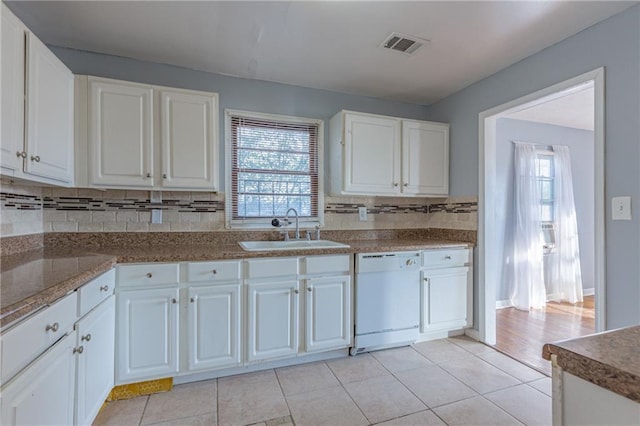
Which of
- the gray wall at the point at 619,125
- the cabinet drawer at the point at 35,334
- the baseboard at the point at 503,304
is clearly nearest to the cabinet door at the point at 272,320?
the cabinet drawer at the point at 35,334

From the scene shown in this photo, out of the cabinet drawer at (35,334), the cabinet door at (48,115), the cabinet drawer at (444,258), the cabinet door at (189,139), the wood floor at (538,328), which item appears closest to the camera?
the cabinet drawer at (35,334)

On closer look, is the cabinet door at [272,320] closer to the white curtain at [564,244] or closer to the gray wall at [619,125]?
the gray wall at [619,125]

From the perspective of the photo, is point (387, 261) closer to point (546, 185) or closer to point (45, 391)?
point (45, 391)

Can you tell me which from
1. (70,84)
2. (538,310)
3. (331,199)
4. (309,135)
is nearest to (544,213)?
(538,310)

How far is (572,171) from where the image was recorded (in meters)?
4.23

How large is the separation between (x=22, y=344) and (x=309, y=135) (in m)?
2.47

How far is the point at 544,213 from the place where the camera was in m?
3.99

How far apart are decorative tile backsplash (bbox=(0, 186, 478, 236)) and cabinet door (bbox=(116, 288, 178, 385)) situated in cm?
72

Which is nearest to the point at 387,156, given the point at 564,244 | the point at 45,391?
the point at 45,391

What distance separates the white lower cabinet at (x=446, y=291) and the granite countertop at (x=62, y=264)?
142mm

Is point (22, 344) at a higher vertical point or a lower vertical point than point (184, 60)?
lower

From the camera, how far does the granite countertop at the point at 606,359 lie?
19.8 inches

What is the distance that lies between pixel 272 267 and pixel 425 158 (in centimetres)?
193

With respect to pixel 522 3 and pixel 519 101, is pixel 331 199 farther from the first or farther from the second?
pixel 522 3
